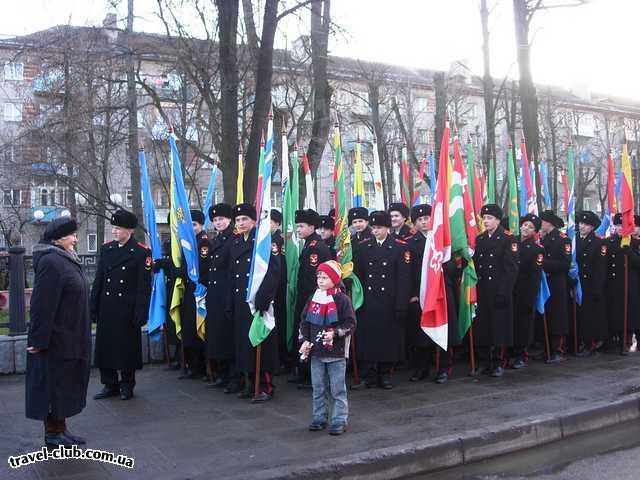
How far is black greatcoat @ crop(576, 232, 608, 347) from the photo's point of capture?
383 inches

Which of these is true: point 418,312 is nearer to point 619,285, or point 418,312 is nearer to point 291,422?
point 291,422

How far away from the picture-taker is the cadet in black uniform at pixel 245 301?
7059 millimetres

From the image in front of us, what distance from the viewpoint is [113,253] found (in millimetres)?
7379

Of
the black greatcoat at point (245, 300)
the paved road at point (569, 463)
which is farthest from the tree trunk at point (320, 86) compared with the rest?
the paved road at point (569, 463)

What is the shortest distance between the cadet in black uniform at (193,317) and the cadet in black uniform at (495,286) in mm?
3539

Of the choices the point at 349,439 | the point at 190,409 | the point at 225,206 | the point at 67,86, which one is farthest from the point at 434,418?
the point at 67,86

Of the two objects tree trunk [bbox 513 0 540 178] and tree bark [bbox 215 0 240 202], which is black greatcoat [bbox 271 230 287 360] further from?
tree trunk [bbox 513 0 540 178]

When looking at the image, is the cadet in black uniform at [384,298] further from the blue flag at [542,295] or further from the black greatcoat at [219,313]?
the blue flag at [542,295]

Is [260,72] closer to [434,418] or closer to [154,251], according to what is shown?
[154,251]

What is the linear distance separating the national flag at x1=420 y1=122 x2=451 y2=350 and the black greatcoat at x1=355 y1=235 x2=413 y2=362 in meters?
0.20

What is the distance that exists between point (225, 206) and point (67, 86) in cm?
1197

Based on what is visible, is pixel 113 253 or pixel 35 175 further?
pixel 35 175

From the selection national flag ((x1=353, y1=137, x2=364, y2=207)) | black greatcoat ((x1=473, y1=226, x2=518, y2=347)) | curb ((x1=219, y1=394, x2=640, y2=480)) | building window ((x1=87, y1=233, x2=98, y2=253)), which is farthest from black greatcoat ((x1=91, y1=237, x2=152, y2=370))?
building window ((x1=87, y1=233, x2=98, y2=253))

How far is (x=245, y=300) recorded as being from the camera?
730cm
